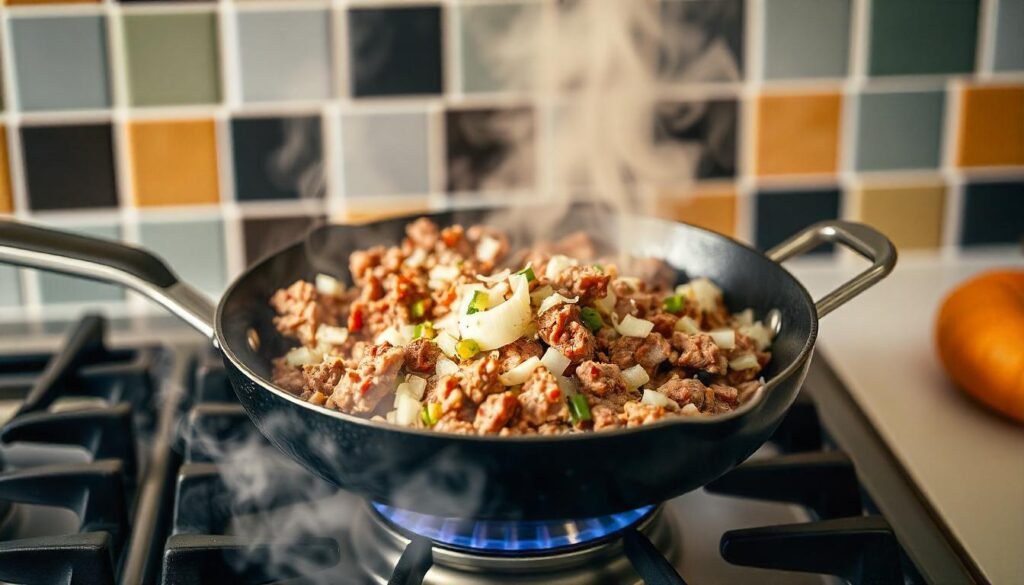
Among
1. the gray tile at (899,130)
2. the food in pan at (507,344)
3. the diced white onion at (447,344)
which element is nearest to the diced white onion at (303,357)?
the food in pan at (507,344)

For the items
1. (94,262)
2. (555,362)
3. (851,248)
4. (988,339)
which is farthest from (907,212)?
(94,262)

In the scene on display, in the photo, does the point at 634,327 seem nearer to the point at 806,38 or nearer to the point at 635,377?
the point at 635,377

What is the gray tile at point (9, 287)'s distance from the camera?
133cm

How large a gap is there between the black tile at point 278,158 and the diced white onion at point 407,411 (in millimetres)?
595

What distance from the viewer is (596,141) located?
4.38 feet

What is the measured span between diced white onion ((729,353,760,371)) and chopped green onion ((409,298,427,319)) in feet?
0.93

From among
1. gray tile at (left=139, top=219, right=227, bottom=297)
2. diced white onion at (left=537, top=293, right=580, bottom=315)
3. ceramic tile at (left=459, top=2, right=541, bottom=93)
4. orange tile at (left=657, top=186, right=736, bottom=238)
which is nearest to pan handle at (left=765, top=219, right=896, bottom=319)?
diced white onion at (left=537, top=293, right=580, bottom=315)

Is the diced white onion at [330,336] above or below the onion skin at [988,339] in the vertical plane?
above

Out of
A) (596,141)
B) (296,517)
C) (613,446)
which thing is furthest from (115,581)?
(596,141)

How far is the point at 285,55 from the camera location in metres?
1.27

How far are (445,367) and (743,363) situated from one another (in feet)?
0.87

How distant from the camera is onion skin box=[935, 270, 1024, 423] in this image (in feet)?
3.53

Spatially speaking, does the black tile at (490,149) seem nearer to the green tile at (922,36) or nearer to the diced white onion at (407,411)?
the green tile at (922,36)

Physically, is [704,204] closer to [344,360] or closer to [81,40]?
[344,360]
